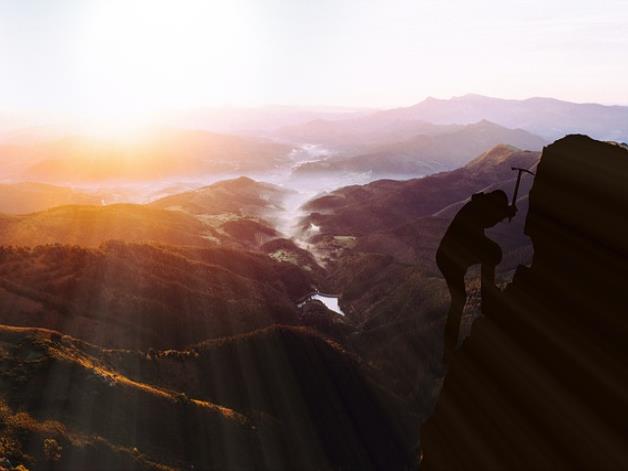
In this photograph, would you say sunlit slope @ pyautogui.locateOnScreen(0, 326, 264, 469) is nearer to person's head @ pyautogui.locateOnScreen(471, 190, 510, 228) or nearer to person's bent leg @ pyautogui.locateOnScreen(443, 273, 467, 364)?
person's bent leg @ pyautogui.locateOnScreen(443, 273, 467, 364)

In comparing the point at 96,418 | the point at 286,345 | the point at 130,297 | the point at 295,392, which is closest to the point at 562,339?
the point at 96,418

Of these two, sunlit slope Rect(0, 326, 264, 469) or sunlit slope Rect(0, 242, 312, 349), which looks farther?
sunlit slope Rect(0, 242, 312, 349)

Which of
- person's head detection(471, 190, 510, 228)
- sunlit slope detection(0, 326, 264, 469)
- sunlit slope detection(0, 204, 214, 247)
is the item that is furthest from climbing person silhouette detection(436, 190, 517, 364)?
sunlit slope detection(0, 204, 214, 247)

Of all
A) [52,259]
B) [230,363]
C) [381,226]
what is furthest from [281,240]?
[230,363]

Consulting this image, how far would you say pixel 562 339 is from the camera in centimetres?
528

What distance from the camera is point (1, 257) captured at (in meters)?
50.7

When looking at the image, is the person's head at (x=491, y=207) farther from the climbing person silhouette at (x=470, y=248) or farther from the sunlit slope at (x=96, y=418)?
the sunlit slope at (x=96, y=418)

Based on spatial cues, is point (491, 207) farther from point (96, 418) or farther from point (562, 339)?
point (96, 418)

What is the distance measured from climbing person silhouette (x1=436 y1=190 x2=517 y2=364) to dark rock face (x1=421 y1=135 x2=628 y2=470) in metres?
0.53

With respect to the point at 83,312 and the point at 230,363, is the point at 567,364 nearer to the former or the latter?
the point at 230,363

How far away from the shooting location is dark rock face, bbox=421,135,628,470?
4.80m

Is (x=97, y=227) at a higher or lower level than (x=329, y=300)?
higher

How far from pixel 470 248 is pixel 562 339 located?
2.13 metres

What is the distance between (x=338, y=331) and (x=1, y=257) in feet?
152
